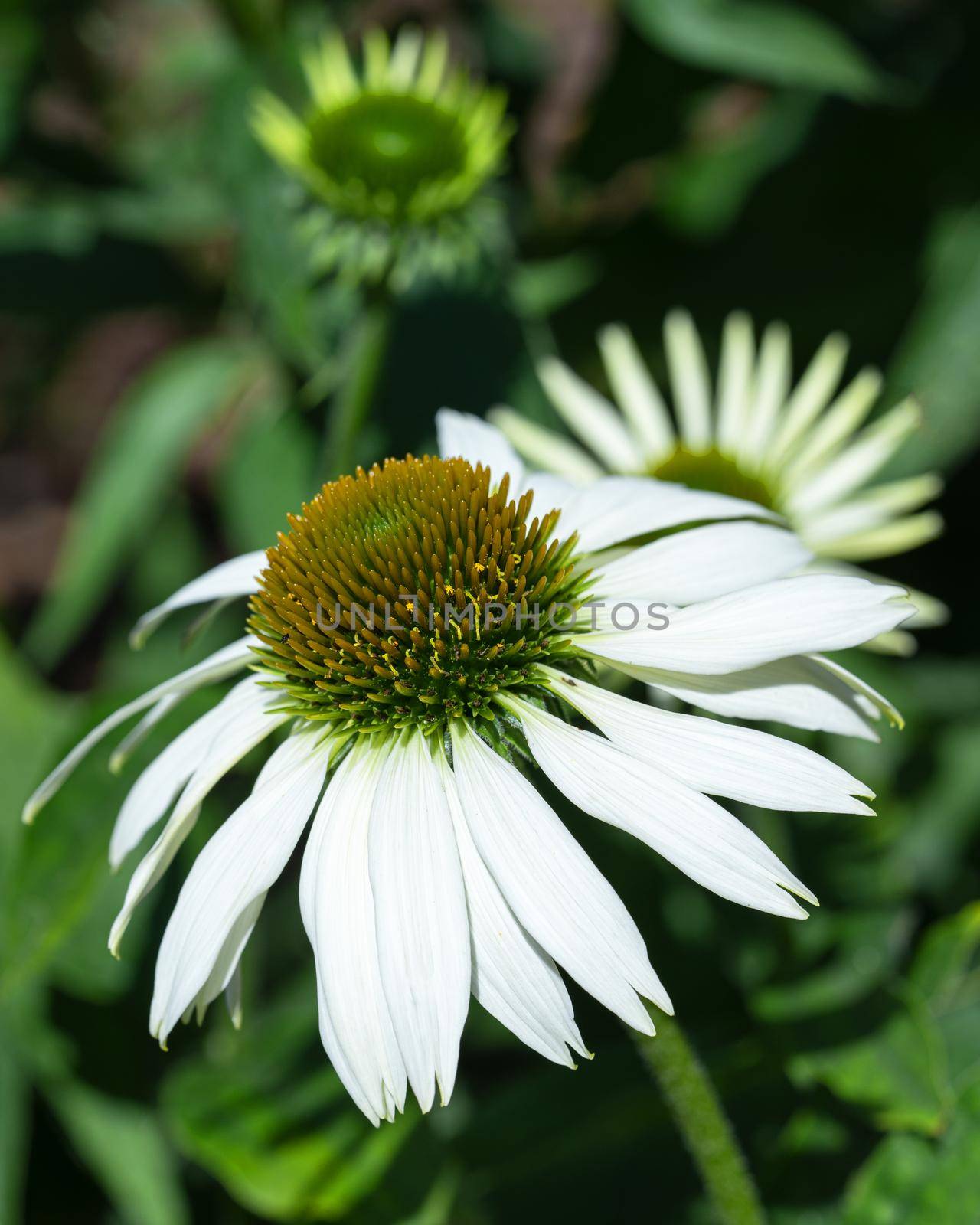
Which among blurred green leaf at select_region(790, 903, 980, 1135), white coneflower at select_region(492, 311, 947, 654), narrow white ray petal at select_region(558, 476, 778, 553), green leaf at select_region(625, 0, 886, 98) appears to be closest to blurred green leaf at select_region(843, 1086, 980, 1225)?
blurred green leaf at select_region(790, 903, 980, 1135)

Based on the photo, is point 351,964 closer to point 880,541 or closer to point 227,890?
point 227,890

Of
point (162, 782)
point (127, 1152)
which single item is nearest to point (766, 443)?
point (162, 782)

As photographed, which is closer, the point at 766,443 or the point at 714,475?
the point at 714,475

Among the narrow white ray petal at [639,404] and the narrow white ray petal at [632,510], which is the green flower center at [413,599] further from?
the narrow white ray petal at [639,404]

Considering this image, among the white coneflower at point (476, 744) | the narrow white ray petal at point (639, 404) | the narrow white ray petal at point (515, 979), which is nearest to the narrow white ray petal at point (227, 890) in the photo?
the white coneflower at point (476, 744)

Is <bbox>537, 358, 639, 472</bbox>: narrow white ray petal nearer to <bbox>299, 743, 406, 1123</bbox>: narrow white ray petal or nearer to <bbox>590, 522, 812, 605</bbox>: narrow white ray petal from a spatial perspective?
<bbox>590, 522, 812, 605</bbox>: narrow white ray petal

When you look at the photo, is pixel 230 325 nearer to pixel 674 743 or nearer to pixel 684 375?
pixel 684 375

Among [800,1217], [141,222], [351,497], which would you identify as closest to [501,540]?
[351,497]
